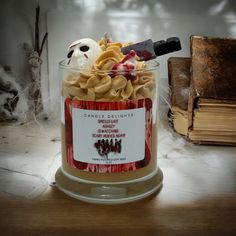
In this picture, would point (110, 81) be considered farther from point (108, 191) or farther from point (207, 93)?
point (207, 93)

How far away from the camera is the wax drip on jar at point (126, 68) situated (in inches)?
20.5

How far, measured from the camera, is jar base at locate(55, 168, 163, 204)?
54 cm

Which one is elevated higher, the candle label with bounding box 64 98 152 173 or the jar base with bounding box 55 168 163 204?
the candle label with bounding box 64 98 152 173

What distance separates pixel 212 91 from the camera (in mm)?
→ 733

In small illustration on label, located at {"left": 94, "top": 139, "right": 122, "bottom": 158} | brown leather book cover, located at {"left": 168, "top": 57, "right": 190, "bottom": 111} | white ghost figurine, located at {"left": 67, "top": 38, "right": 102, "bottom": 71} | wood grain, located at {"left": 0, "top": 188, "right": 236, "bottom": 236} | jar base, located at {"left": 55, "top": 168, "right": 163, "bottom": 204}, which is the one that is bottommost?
wood grain, located at {"left": 0, "top": 188, "right": 236, "bottom": 236}

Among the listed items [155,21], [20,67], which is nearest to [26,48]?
[20,67]

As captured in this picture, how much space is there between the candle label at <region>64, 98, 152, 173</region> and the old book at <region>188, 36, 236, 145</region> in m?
0.21

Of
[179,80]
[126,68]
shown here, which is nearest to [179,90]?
[179,80]

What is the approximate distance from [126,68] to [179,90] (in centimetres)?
→ 33

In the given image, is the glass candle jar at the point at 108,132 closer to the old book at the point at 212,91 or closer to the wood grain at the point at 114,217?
the wood grain at the point at 114,217

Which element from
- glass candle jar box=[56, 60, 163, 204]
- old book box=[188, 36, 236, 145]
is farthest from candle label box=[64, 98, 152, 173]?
old book box=[188, 36, 236, 145]

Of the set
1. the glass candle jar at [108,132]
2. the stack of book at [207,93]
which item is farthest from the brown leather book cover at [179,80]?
the glass candle jar at [108,132]

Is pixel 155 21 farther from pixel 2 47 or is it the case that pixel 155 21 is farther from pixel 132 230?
pixel 132 230

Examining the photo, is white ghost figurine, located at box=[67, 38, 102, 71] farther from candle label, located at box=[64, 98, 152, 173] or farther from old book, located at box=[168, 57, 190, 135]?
old book, located at box=[168, 57, 190, 135]
